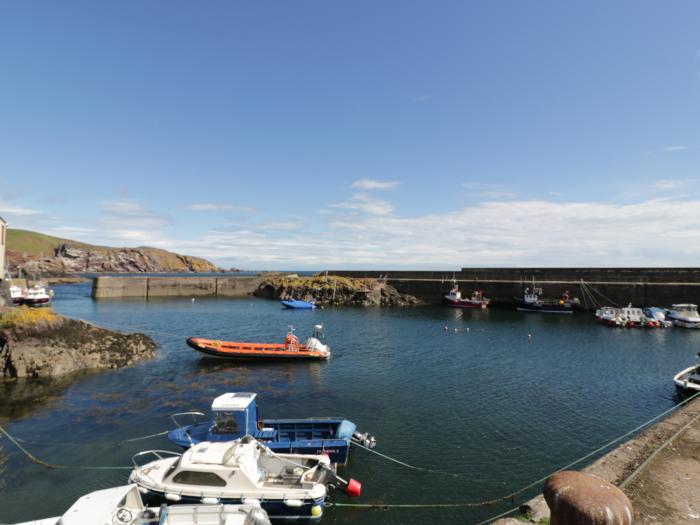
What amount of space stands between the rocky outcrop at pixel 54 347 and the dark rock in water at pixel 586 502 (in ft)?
100

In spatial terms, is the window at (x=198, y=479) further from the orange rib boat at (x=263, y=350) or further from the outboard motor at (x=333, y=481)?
the orange rib boat at (x=263, y=350)

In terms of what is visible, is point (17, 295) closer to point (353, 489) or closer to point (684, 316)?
point (353, 489)

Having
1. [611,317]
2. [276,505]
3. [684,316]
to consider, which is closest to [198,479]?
[276,505]

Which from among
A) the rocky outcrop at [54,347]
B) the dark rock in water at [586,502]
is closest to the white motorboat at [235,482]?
the dark rock in water at [586,502]

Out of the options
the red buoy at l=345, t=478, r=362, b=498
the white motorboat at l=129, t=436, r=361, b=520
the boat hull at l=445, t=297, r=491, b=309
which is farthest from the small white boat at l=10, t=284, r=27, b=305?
the boat hull at l=445, t=297, r=491, b=309

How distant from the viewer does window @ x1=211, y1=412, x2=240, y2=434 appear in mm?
14490

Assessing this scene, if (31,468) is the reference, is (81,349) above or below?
above

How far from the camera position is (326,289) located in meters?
75.4

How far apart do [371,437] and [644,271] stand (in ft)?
218

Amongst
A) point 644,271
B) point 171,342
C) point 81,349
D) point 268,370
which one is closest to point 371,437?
point 268,370

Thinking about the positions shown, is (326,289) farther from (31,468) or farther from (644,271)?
(31,468)

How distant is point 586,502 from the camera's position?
498cm

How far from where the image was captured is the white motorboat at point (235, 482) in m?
11.2

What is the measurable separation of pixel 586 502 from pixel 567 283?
6655 cm
